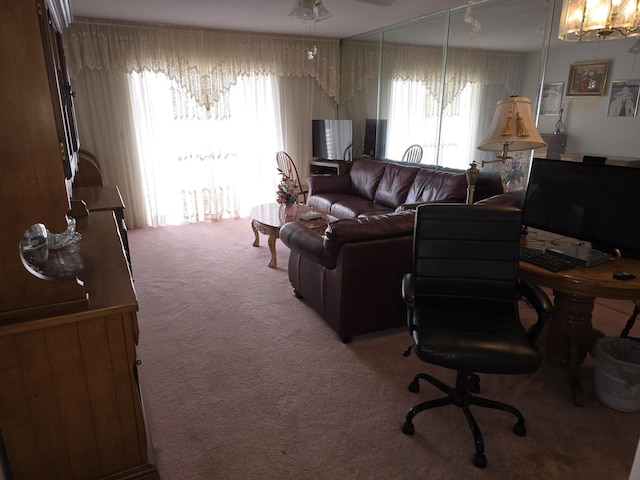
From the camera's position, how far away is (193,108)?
18.0 feet

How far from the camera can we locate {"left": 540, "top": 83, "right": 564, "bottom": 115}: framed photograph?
11.6 feet

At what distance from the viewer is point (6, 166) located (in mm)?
1219

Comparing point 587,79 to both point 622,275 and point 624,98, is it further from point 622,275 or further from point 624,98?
point 622,275

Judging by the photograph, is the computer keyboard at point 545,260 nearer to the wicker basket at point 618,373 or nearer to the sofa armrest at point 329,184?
the wicker basket at point 618,373

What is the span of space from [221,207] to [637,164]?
15.9ft

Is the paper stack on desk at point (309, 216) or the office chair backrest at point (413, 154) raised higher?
the office chair backrest at point (413, 154)

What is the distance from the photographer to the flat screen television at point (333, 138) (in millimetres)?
5984

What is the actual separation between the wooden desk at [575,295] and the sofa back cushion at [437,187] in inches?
52.5

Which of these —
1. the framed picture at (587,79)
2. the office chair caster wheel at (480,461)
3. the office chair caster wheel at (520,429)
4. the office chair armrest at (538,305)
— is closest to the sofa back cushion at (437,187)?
the framed picture at (587,79)

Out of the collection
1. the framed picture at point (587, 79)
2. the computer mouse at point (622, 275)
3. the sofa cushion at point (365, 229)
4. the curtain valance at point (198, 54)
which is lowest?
the computer mouse at point (622, 275)

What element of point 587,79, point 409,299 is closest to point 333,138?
A: point 587,79

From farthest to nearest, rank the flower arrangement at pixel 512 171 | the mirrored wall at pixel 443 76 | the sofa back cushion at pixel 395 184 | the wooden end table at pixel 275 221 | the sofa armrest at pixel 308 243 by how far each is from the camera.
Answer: the sofa back cushion at pixel 395 184
the wooden end table at pixel 275 221
the flower arrangement at pixel 512 171
the mirrored wall at pixel 443 76
the sofa armrest at pixel 308 243

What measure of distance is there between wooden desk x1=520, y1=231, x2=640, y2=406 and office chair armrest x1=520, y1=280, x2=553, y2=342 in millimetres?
155

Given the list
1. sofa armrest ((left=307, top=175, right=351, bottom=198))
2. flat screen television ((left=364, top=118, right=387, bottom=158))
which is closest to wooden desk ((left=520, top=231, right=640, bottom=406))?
sofa armrest ((left=307, top=175, right=351, bottom=198))
